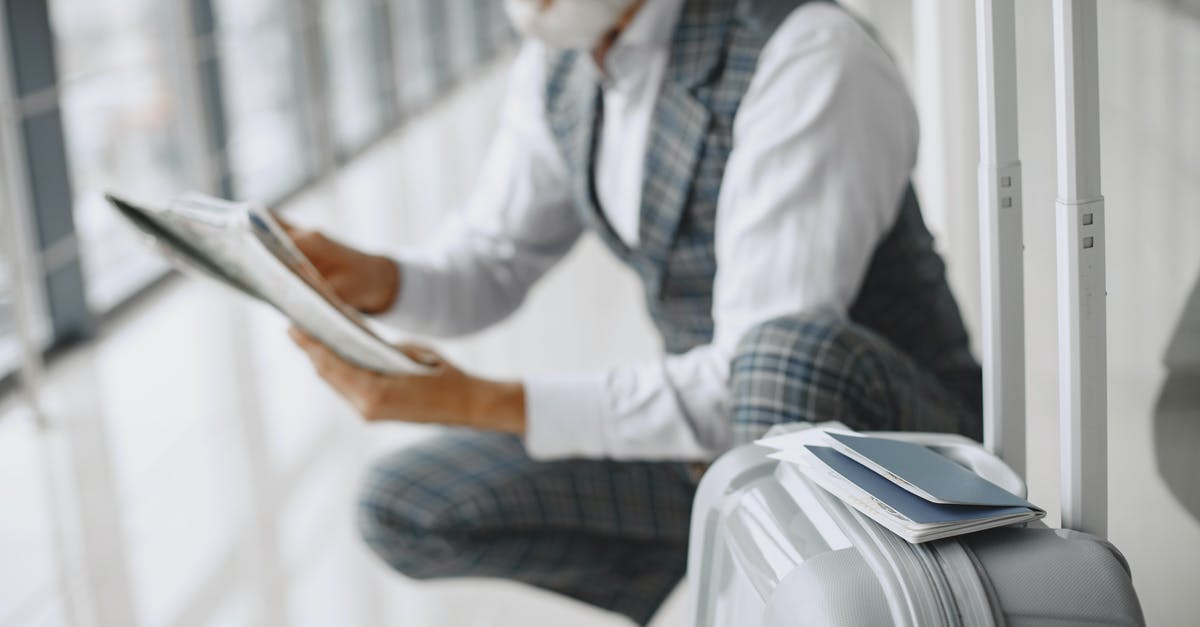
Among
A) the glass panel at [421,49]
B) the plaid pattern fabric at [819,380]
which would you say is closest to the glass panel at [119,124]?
the glass panel at [421,49]

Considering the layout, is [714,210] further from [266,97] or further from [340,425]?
[266,97]

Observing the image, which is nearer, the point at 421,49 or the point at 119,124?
the point at 119,124

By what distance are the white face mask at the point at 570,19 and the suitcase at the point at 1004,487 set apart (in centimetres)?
58

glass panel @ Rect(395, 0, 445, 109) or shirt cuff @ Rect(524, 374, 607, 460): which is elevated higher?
shirt cuff @ Rect(524, 374, 607, 460)

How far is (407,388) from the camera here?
3.81 feet

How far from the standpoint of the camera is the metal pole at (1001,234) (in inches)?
30.8

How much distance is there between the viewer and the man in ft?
3.84

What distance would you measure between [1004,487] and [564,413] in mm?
520

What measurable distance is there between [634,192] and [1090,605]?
2.58 ft

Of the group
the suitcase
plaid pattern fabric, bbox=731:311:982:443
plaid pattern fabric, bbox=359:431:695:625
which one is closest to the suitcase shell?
the suitcase

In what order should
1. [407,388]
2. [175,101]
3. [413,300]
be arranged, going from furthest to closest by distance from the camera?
[175,101]
[413,300]
[407,388]

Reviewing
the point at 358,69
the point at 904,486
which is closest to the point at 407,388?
the point at 904,486

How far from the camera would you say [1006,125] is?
798 mm

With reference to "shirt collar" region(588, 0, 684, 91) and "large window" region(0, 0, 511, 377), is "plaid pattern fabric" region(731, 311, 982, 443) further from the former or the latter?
"large window" region(0, 0, 511, 377)
